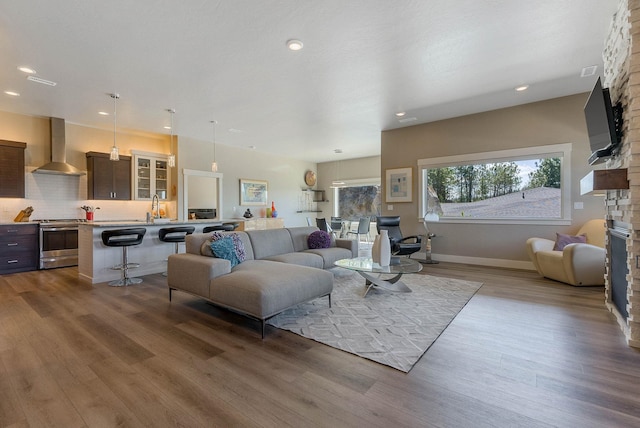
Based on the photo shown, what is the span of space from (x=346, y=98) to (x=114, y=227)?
4.31 m

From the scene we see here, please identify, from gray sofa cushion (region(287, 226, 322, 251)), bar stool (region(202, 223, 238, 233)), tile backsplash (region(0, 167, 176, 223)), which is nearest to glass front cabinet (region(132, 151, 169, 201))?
tile backsplash (region(0, 167, 176, 223))

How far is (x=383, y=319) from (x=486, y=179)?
13.8ft

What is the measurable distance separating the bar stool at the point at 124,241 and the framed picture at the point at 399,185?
4950 millimetres

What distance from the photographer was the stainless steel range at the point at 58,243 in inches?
212

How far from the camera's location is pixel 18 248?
16.9ft

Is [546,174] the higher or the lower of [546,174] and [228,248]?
the higher

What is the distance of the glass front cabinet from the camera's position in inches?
267

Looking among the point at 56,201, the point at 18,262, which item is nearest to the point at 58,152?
the point at 56,201

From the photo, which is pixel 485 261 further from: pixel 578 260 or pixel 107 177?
pixel 107 177

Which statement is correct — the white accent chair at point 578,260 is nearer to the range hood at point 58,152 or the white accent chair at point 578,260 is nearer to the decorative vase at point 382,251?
the decorative vase at point 382,251

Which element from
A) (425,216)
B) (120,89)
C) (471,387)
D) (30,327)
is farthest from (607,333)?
(120,89)

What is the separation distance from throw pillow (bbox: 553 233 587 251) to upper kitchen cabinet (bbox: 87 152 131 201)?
27.6ft

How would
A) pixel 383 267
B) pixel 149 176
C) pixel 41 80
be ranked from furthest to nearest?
1. pixel 149 176
2. pixel 41 80
3. pixel 383 267

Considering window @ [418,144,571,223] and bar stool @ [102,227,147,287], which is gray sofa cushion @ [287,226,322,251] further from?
window @ [418,144,571,223]
